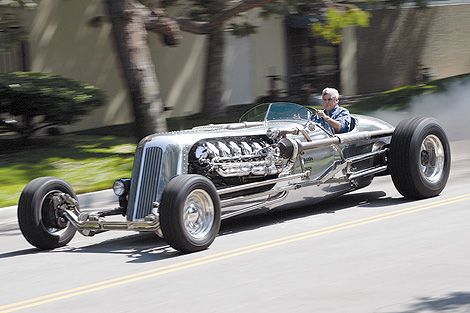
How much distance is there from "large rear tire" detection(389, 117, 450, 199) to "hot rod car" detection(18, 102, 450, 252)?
12 millimetres

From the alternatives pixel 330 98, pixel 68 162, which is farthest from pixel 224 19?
pixel 330 98

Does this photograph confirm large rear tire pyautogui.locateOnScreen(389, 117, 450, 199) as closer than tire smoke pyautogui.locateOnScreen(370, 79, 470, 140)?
Yes

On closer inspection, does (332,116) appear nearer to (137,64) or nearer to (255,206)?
(255,206)

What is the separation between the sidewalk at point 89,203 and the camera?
1312 cm

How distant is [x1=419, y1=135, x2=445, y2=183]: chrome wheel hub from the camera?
1206 cm

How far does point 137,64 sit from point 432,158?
21.0 ft

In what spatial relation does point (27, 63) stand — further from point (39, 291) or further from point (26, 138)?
point (39, 291)

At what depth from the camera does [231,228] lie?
1092 cm

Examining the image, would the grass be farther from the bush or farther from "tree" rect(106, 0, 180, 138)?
"tree" rect(106, 0, 180, 138)

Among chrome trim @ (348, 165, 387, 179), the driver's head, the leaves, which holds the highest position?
the leaves

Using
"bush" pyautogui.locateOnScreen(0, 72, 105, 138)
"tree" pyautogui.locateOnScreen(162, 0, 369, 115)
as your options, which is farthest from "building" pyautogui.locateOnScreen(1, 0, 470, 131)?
"bush" pyautogui.locateOnScreen(0, 72, 105, 138)

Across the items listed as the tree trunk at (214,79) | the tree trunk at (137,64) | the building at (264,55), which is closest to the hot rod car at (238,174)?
the tree trunk at (137,64)

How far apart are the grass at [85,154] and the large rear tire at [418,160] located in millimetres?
4910

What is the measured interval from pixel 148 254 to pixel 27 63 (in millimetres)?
12737
